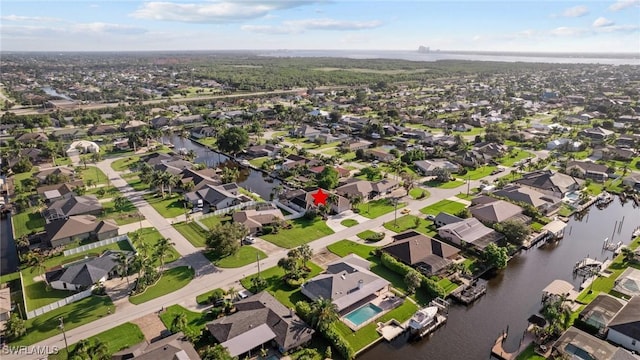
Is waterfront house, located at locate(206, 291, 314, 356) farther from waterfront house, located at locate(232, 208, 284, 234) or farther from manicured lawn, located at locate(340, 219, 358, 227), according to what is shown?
manicured lawn, located at locate(340, 219, 358, 227)

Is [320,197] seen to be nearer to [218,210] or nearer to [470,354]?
[218,210]

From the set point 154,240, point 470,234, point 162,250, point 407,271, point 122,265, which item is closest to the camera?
point 122,265

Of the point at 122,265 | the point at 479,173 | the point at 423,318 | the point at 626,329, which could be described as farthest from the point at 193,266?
the point at 479,173

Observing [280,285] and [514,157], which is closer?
[280,285]

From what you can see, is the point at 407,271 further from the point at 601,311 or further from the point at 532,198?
the point at 532,198

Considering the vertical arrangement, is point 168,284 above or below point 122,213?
below

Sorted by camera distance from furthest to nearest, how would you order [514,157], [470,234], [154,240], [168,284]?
[514,157], [154,240], [470,234], [168,284]

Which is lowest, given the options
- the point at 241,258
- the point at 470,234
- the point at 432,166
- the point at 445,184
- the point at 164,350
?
the point at 241,258

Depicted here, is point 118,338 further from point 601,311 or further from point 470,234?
point 601,311

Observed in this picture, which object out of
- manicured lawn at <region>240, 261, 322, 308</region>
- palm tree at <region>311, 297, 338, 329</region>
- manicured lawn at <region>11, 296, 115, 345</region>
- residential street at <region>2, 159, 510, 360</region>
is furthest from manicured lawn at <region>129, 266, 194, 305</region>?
palm tree at <region>311, 297, 338, 329</region>
